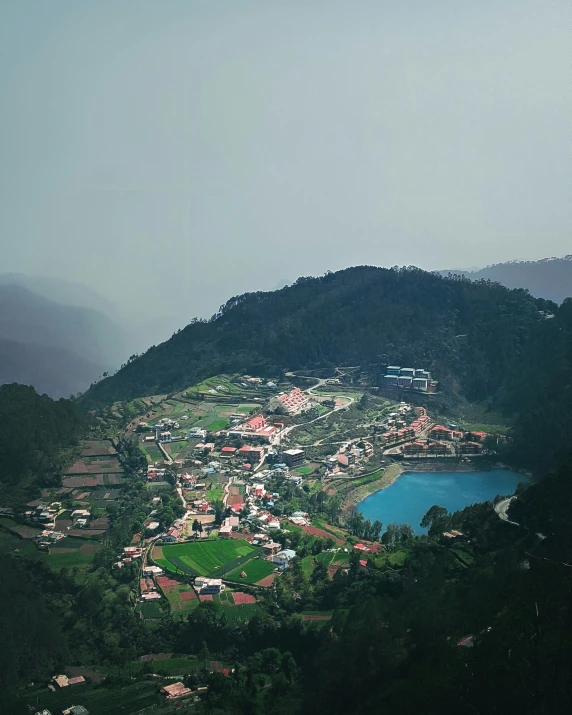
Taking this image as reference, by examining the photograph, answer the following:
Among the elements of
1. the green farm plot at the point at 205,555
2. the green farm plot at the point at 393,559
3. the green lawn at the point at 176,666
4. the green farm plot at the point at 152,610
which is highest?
the green farm plot at the point at 393,559

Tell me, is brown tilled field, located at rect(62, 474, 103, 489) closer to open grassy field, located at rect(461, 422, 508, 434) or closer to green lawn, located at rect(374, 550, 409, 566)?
green lawn, located at rect(374, 550, 409, 566)

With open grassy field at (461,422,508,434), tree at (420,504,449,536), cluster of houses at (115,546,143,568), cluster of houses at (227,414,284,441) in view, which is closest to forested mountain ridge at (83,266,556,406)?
open grassy field at (461,422,508,434)

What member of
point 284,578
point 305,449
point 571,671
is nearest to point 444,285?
point 305,449

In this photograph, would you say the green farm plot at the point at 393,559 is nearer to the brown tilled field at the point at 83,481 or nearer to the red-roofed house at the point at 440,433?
the brown tilled field at the point at 83,481

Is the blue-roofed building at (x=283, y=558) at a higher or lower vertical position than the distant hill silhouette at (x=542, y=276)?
lower

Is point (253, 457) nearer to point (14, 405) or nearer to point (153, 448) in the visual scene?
point (153, 448)

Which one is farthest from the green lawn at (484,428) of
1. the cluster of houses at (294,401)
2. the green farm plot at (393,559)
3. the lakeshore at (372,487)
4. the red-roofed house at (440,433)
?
the green farm plot at (393,559)

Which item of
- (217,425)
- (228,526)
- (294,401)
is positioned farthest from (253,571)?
(294,401)
